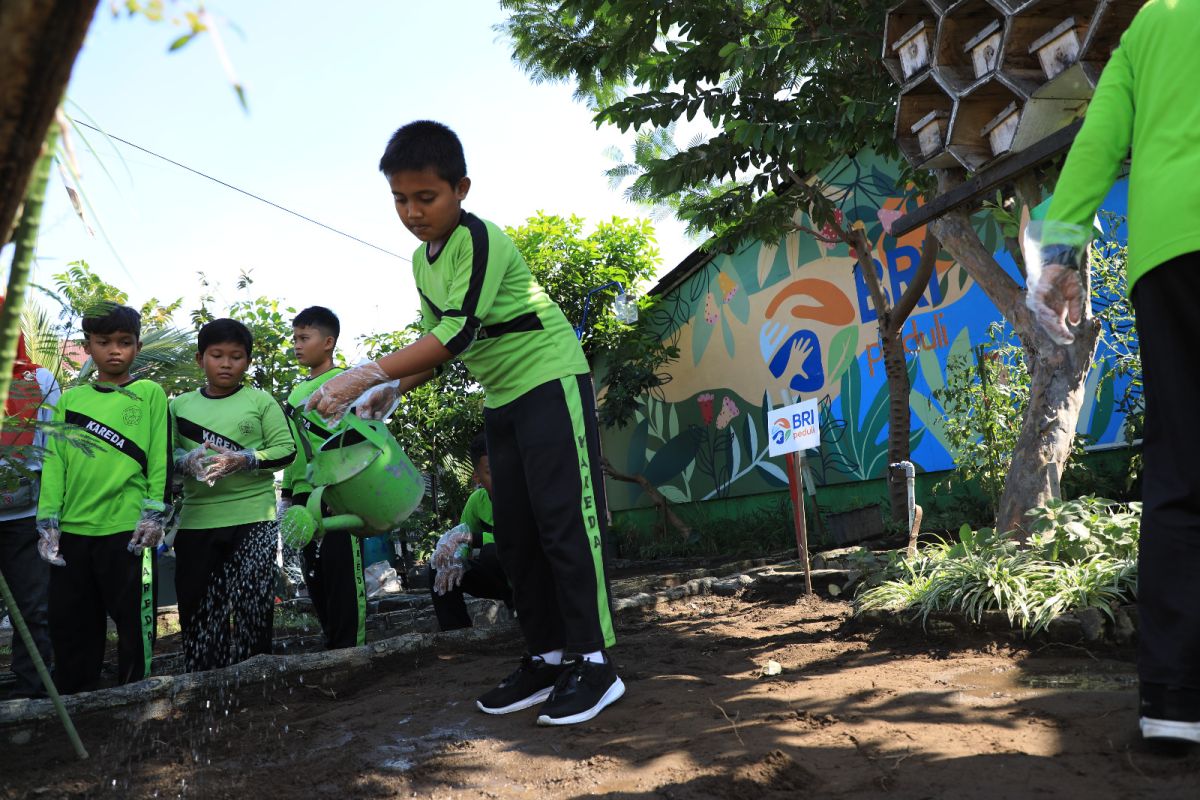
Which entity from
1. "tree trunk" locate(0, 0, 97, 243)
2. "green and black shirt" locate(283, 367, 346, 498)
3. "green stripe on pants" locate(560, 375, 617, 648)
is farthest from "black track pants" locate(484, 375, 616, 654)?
"tree trunk" locate(0, 0, 97, 243)

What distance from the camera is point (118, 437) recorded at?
3533 millimetres

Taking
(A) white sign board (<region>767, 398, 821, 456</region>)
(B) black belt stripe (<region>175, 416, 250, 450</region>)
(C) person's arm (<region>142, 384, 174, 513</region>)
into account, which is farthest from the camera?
(A) white sign board (<region>767, 398, 821, 456</region>)

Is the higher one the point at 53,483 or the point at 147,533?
the point at 53,483

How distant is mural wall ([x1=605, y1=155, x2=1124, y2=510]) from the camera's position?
8.15 meters

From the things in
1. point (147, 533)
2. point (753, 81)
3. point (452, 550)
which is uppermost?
point (753, 81)

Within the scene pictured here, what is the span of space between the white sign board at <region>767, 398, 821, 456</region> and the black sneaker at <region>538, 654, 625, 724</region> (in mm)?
2589

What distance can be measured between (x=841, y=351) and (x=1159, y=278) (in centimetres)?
748

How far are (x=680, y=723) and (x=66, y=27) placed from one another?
2.08 m

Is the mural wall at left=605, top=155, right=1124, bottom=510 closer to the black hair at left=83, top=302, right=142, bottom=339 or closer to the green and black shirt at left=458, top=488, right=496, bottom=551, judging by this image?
the green and black shirt at left=458, top=488, right=496, bottom=551

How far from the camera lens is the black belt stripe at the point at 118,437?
3514mm

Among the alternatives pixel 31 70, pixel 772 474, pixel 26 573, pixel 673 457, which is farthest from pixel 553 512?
pixel 673 457

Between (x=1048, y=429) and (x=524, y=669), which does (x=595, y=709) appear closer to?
(x=524, y=669)

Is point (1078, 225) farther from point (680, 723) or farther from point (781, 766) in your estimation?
point (680, 723)

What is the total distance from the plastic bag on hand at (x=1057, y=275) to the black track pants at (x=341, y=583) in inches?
116
